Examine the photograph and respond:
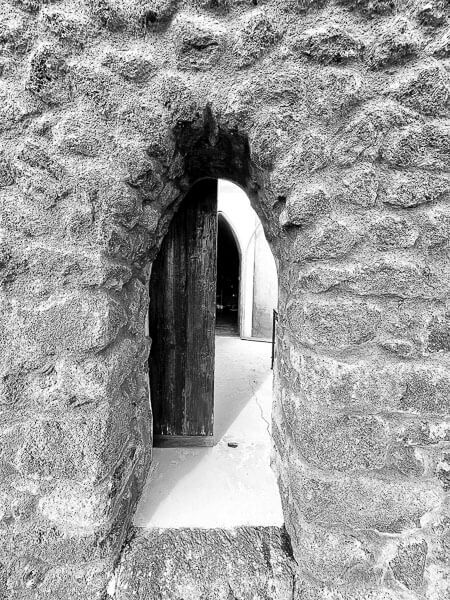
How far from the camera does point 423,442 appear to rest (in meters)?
0.86

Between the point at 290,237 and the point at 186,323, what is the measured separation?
2.63ft

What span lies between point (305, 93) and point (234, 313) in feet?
25.2

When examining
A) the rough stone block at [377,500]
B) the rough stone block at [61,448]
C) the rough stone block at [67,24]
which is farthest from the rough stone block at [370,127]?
the rough stone block at [61,448]

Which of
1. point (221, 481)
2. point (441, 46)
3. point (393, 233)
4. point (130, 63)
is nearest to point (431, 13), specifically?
point (441, 46)

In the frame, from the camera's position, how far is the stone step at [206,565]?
34.7 inches

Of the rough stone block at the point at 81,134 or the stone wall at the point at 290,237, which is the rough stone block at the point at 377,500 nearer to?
the stone wall at the point at 290,237

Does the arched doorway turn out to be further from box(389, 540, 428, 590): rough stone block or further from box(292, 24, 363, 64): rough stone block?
box(389, 540, 428, 590): rough stone block

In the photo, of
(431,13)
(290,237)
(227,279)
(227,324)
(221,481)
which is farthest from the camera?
(227,279)

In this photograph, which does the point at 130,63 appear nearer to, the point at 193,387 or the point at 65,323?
the point at 65,323

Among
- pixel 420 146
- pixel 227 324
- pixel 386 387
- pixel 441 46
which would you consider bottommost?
pixel 227 324

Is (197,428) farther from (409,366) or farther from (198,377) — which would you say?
(409,366)

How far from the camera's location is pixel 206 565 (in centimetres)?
92

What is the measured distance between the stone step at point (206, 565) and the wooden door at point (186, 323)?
0.55 meters

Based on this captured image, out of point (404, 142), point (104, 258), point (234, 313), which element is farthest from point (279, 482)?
point (234, 313)
